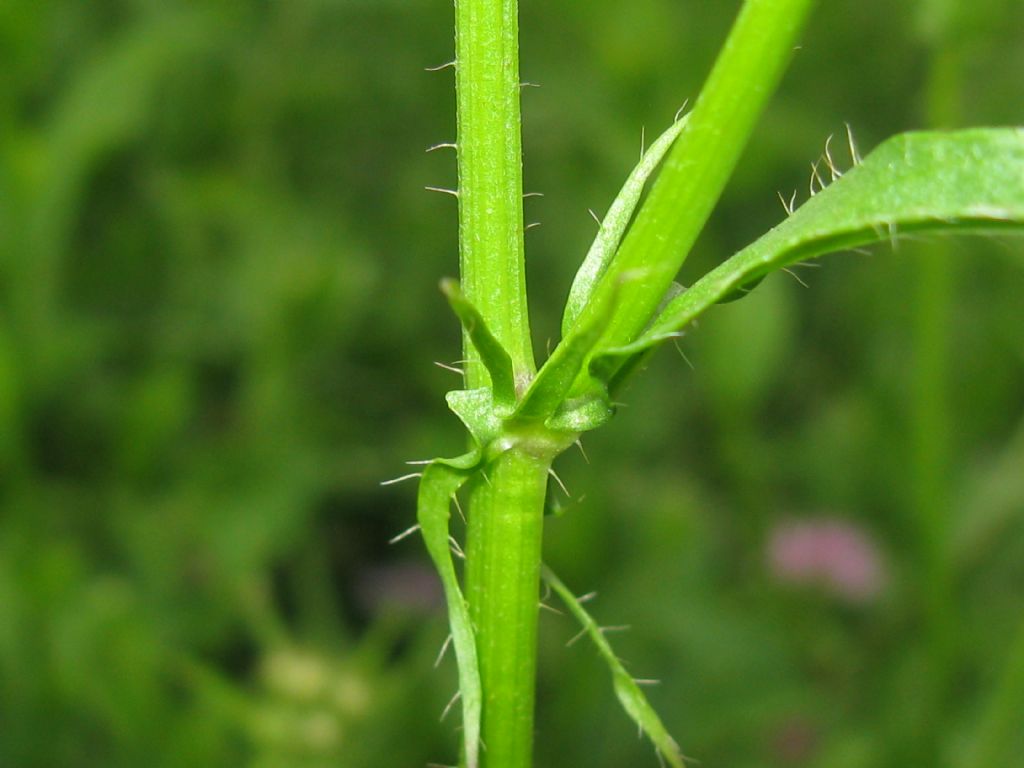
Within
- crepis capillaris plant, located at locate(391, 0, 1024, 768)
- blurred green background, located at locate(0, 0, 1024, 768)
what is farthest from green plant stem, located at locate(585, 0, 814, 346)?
blurred green background, located at locate(0, 0, 1024, 768)

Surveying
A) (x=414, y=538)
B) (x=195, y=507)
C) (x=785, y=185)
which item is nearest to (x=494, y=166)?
(x=195, y=507)

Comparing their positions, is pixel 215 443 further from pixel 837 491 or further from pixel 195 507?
pixel 837 491

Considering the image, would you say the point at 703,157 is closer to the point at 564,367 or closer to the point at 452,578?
the point at 564,367

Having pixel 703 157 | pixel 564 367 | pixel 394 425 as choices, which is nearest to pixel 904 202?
pixel 703 157

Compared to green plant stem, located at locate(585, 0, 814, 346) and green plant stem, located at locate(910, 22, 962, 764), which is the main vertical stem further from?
green plant stem, located at locate(910, 22, 962, 764)

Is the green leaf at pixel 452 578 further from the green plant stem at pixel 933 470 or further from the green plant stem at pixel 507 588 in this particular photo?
the green plant stem at pixel 933 470

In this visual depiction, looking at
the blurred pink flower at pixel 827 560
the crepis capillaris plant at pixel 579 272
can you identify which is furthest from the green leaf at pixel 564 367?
the blurred pink flower at pixel 827 560
